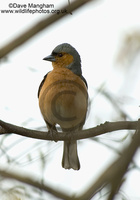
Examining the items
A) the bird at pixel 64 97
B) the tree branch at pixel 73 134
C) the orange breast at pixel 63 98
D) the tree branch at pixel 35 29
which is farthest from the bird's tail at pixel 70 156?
the tree branch at pixel 35 29

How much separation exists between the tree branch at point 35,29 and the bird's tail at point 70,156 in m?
3.26

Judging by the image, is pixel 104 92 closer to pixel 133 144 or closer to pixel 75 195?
pixel 75 195

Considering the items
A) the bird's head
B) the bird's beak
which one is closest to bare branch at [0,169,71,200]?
the bird's head

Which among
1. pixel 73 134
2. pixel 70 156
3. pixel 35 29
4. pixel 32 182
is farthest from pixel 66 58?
pixel 35 29

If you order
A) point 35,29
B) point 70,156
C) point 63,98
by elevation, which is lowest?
point 70,156

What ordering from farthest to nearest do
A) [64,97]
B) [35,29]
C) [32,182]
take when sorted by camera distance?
[64,97] → [32,182] → [35,29]

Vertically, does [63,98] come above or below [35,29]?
below

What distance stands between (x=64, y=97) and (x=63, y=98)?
0.09 ft

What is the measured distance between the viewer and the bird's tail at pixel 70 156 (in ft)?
20.7

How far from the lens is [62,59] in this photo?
6.38 metres

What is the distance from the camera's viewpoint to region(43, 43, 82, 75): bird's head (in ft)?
20.5

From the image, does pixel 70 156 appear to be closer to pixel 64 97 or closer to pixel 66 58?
pixel 64 97

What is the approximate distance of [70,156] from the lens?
21.3 feet

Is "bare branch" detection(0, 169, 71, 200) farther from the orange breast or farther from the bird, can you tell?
the orange breast
